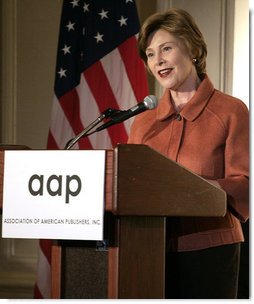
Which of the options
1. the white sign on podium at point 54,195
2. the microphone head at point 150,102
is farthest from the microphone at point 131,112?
the white sign on podium at point 54,195

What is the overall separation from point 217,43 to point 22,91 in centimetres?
57

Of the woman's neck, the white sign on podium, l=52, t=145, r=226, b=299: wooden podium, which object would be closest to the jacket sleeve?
the woman's neck

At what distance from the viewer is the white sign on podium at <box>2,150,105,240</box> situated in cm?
90

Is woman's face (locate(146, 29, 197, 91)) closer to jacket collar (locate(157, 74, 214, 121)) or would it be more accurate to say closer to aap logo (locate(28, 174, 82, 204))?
jacket collar (locate(157, 74, 214, 121))

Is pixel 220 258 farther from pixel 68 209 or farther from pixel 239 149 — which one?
pixel 68 209

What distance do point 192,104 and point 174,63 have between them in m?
0.12

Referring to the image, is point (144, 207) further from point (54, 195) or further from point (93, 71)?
point (93, 71)

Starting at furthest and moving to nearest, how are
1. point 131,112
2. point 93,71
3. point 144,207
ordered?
point 93,71 → point 131,112 → point 144,207

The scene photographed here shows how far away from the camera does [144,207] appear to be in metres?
0.89

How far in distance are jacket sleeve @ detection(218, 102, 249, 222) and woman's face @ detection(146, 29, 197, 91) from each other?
15cm

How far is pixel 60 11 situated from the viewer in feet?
4.79

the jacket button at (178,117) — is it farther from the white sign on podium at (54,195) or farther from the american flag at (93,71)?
the white sign on podium at (54,195)

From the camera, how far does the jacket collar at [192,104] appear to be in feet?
4.19

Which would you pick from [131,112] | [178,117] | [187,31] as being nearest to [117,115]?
[131,112]
